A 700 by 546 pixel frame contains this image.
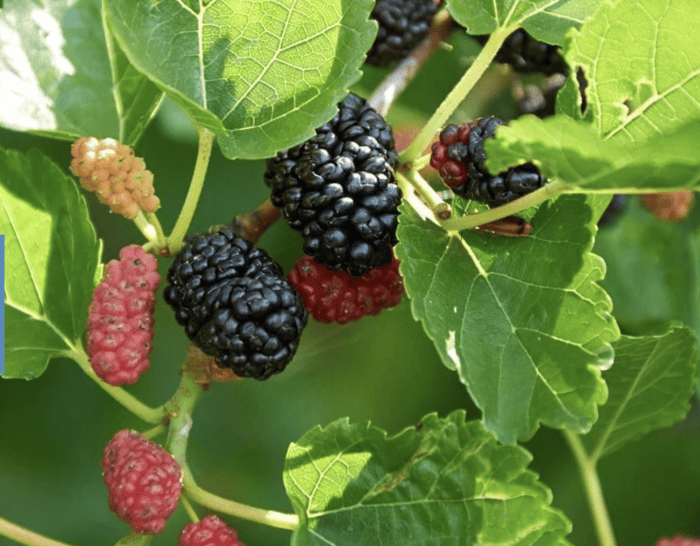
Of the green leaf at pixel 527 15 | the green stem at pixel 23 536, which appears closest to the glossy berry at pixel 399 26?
the green leaf at pixel 527 15

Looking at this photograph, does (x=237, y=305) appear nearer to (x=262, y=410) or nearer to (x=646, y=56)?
(x=646, y=56)

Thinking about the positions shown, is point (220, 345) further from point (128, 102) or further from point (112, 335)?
point (128, 102)

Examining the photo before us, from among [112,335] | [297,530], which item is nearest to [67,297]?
[112,335]

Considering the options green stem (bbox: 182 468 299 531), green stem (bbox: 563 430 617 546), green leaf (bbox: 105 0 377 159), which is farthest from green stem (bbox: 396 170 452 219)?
green stem (bbox: 563 430 617 546)

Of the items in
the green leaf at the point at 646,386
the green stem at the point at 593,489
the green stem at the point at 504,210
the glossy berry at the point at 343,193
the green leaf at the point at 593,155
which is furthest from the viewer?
the green stem at the point at 593,489

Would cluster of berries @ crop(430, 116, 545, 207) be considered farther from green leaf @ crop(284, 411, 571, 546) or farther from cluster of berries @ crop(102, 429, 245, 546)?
cluster of berries @ crop(102, 429, 245, 546)

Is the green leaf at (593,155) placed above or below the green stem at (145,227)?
above

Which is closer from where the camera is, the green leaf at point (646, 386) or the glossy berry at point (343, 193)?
the glossy berry at point (343, 193)

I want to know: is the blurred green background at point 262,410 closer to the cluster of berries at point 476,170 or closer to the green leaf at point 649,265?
the green leaf at point 649,265

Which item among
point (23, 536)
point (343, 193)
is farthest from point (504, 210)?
point (23, 536)
